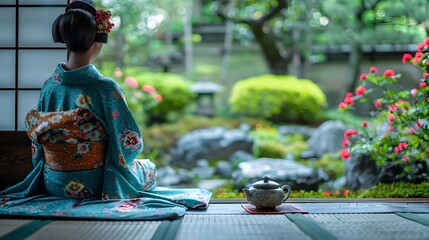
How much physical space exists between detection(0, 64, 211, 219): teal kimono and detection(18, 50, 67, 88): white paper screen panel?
0.71 m

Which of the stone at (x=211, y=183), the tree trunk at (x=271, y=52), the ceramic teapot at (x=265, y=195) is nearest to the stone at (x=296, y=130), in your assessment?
the tree trunk at (x=271, y=52)

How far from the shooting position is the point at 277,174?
5070 millimetres

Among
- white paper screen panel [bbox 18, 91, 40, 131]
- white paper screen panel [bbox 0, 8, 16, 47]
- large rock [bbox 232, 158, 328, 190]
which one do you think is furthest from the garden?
white paper screen panel [bbox 0, 8, 16, 47]

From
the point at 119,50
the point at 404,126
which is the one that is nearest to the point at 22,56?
the point at 404,126

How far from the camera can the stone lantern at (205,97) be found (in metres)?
9.75

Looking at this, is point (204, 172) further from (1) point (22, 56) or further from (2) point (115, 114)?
(2) point (115, 114)

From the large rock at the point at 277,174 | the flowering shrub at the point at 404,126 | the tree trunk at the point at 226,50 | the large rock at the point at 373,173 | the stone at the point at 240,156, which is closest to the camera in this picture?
the flowering shrub at the point at 404,126

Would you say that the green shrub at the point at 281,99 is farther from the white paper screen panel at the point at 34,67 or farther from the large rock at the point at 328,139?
the white paper screen panel at the point at 34,67

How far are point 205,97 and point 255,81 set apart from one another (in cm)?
129

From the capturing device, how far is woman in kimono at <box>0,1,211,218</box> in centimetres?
273

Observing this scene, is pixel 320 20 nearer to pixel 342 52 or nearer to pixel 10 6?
pixel 342 52

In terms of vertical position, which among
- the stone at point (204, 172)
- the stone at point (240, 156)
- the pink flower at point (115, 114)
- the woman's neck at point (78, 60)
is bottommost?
the stone at point (204, 172)

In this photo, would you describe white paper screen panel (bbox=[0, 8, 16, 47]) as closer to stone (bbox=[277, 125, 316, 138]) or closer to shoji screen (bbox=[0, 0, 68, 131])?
shoji screen (bbox=[0, 0, 68, 131])

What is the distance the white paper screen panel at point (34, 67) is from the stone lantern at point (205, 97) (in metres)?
6.19
